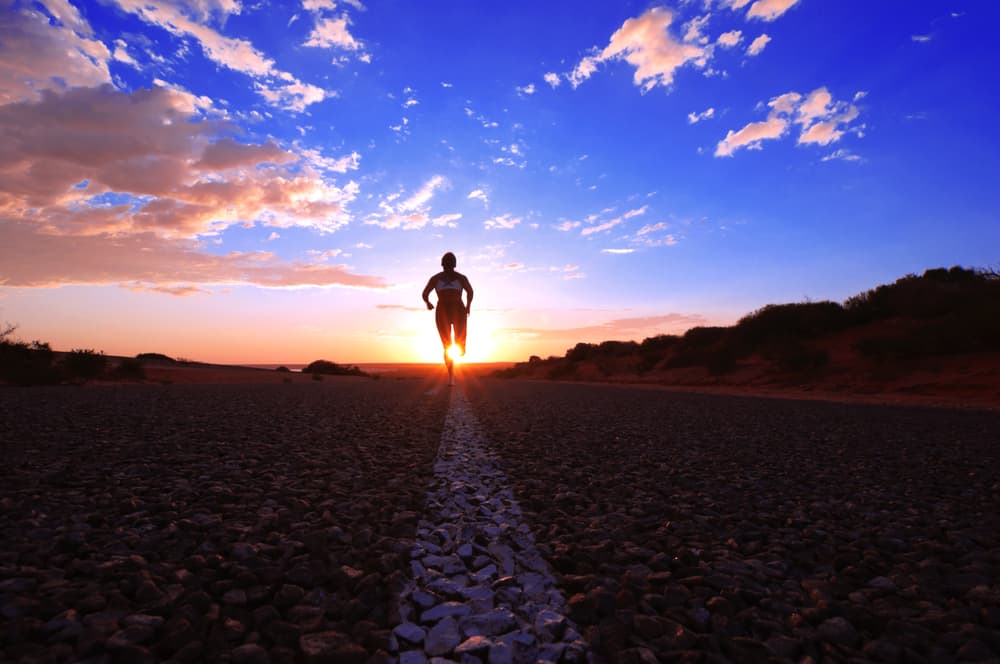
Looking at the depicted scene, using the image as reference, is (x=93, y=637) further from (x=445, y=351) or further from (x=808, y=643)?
(x=445, y=351)

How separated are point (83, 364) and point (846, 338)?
3063 cm

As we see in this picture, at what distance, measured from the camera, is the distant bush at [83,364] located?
16237mm

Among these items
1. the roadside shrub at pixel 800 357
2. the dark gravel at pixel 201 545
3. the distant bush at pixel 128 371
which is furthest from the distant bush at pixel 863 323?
the distant bush at pixel 128 371

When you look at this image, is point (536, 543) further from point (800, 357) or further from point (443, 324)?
point (800, 357)

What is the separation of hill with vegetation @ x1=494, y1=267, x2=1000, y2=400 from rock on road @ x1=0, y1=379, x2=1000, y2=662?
16721mm

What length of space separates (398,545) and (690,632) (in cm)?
132

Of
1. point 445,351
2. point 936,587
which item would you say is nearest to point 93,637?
point 936,587

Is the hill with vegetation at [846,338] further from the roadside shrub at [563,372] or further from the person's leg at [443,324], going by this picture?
the person's leg at [443,324]

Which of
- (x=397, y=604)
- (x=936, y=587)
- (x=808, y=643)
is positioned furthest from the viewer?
(x=936, y=587)

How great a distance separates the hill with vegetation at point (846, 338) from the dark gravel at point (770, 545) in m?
16.2

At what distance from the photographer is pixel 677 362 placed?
29109mm

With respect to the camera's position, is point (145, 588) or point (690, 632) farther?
point (145, 588)

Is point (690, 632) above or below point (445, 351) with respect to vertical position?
below

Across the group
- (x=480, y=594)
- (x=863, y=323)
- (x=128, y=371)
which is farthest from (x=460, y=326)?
(x=863, y=323)
